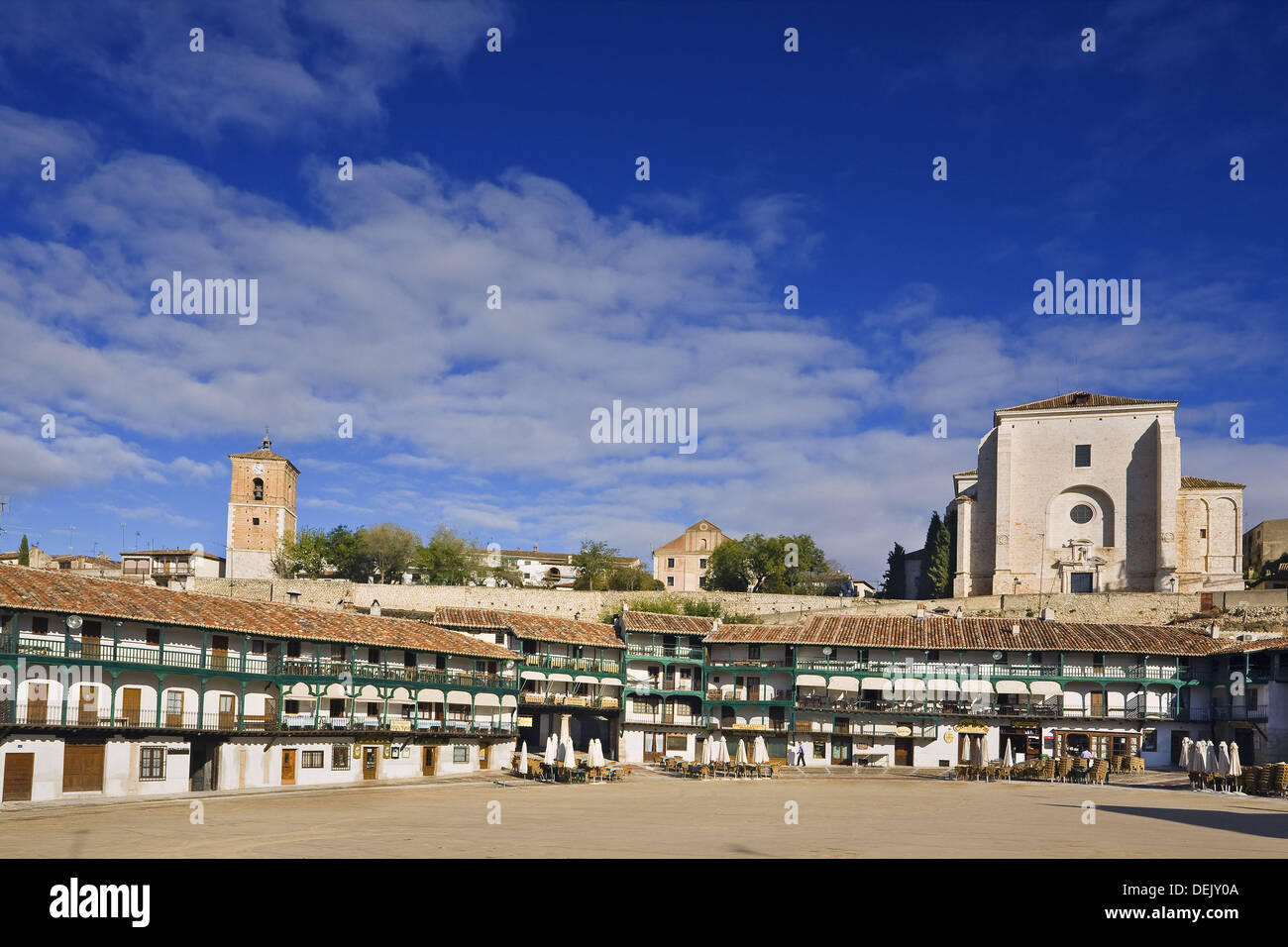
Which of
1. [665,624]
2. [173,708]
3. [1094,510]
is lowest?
[173,708]

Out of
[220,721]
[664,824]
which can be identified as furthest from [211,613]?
[664,824]

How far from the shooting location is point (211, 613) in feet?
139

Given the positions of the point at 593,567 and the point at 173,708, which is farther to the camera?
the point at 593,567

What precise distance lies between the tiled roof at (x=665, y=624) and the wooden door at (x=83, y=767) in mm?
29952

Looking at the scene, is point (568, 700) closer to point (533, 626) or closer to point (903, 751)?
point (533, 626)

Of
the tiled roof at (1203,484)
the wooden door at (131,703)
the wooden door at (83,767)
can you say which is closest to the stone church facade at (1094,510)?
the tiled roof at (1203,484)

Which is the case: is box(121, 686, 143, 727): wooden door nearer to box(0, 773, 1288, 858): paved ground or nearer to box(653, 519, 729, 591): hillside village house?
box(0, 773, 1288, 858): paved ground

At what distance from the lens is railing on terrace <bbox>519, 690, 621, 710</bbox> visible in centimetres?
5669

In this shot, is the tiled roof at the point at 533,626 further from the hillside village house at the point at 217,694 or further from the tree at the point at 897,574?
the tree at the point at 897,574

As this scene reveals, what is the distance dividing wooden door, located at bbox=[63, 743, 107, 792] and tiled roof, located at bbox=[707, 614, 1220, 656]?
108 feet

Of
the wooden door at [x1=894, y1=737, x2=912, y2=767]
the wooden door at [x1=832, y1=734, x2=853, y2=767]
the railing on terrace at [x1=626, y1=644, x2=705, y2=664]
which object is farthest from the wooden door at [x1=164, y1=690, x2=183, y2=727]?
the wooden door at [x1=894, y1=737, x2=912, y2=767]

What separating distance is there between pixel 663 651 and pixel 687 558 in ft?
189

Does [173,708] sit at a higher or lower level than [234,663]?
lower

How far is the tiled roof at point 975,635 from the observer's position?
187 feet
